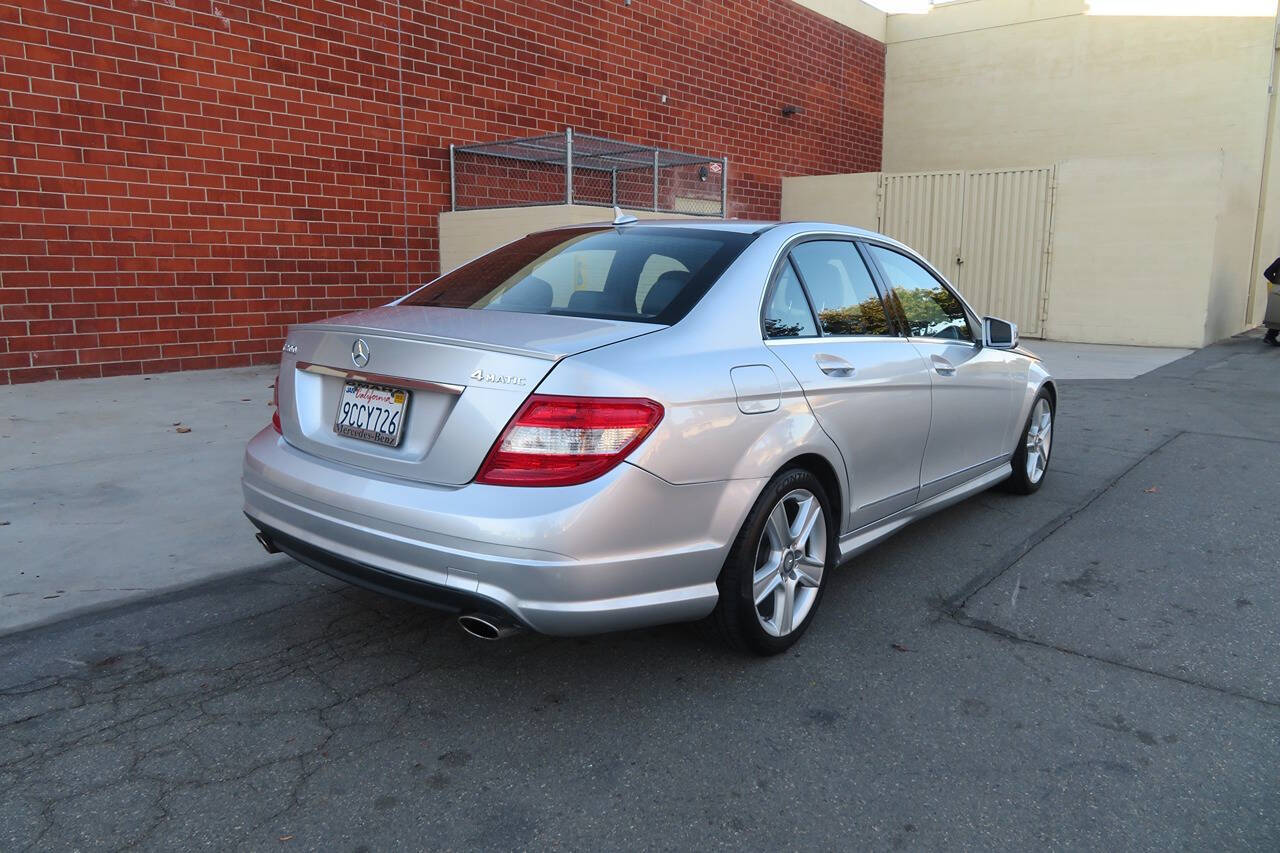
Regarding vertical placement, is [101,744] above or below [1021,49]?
below

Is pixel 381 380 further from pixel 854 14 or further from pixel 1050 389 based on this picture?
pixel 854 14

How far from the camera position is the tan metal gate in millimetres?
15719

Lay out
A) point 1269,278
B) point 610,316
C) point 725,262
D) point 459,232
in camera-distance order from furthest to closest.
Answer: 1. point 1269,278
2. point 459,232
3. point 725,262
4. point 610,316

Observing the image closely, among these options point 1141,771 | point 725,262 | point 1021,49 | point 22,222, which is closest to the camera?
point 1141,771

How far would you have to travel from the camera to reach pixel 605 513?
2682mm

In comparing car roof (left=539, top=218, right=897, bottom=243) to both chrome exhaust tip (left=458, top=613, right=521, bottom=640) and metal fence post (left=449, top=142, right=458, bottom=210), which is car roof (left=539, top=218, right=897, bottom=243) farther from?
metal fence post (left=449, top=142, right=458, bottom=210)

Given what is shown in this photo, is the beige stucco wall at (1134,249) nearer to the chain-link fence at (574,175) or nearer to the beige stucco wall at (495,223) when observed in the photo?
the chain-link fence at (574,175)

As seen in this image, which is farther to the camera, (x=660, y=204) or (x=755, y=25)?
(x=755, y=25)

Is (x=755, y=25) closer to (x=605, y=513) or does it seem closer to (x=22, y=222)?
(x=22, y=222)

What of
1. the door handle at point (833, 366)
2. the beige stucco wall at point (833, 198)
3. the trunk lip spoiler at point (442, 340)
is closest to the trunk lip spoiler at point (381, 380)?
the trunk lip spoiler at point (442, 340)

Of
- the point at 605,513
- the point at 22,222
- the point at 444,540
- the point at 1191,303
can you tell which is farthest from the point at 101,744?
the point at 1191,303

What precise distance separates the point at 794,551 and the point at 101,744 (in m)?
2.26

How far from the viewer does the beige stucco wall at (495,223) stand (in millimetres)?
10297

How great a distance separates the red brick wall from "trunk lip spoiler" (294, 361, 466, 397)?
6878 mm
